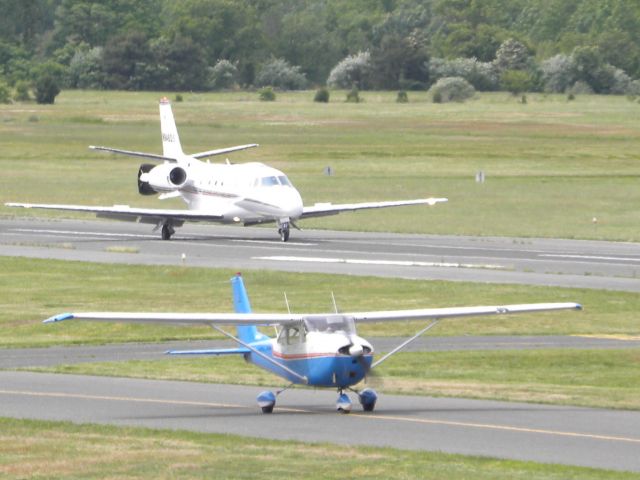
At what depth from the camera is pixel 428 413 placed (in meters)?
23.1

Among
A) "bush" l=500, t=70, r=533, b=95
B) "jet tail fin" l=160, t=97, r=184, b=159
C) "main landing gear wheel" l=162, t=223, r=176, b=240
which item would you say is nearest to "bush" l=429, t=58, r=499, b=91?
"bush" l=500, t=70, r=533, b=95

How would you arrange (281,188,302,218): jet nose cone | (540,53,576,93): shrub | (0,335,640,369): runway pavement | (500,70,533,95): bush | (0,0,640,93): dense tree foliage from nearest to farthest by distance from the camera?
(0,335,640,369): runway pavement, (281,188,302,218): jet nose cone, (500,70,533,95): bush, (540,53,576,93): shrub, (0,0,640,93): dense tree foliage

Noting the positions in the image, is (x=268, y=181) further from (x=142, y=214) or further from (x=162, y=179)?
(x=162, y=179)

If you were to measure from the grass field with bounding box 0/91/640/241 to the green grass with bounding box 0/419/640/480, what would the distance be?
125 feet

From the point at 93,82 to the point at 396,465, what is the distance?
148m

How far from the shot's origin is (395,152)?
9700 centimetres

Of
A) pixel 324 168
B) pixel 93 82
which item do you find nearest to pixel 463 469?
pixel 324 168

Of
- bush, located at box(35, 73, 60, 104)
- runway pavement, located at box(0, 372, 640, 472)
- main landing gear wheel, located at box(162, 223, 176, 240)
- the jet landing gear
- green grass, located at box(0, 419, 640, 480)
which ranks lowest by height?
bush, located at box(35, 73, 60, 104)

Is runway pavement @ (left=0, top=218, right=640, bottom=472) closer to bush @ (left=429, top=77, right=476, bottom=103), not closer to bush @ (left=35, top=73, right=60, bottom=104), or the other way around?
bush @ (left=35, top=73, right=60, bottom=104)

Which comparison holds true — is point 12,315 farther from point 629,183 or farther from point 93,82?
point 93,82

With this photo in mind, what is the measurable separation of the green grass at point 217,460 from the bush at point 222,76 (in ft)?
491

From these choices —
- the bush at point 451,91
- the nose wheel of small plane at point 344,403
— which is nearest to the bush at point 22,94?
the bush at point 451,91

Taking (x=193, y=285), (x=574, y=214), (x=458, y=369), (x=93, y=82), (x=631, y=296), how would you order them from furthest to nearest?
(x=93, y=82), (x=574, y=214), (x=193, y=285), (x=631, y=296), (x=458, y=369)

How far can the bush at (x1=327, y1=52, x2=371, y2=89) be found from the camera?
6609 inches
